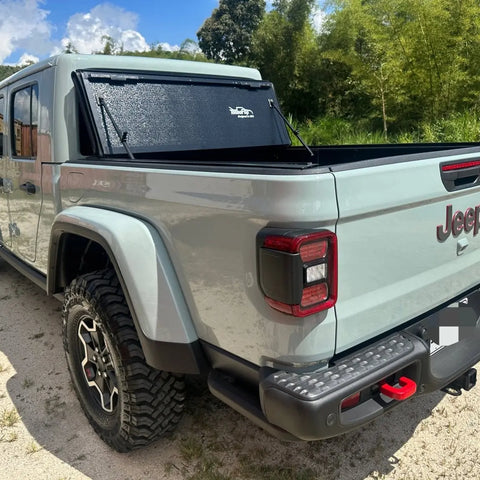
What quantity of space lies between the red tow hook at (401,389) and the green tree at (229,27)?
101ft

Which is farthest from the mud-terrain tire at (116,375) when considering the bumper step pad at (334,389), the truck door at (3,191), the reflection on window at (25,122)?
the truck door at (3,191)

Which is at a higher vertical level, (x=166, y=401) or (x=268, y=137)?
(x=268, y=137)

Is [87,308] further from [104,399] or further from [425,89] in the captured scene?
[425,89]

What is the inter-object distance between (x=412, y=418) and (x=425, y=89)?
23.8 ft

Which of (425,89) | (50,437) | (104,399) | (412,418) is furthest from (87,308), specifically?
(425,89)

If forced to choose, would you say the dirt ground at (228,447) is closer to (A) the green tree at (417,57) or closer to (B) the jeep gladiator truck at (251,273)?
(B) the jeep gladiator truck at (251,273)

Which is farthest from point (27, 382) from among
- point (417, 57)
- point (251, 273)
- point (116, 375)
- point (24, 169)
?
point (417, 57)

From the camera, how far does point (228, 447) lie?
2488 mm

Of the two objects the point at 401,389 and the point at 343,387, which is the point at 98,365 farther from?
the point at 401,389

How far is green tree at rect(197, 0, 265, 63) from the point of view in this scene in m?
30.9

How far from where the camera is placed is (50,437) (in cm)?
262

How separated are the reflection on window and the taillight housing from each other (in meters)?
2.30

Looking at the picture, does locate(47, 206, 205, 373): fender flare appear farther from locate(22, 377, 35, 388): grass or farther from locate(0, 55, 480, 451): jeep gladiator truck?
locate(22, 377, 35, 388): grass

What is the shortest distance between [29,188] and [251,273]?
7.55ft
